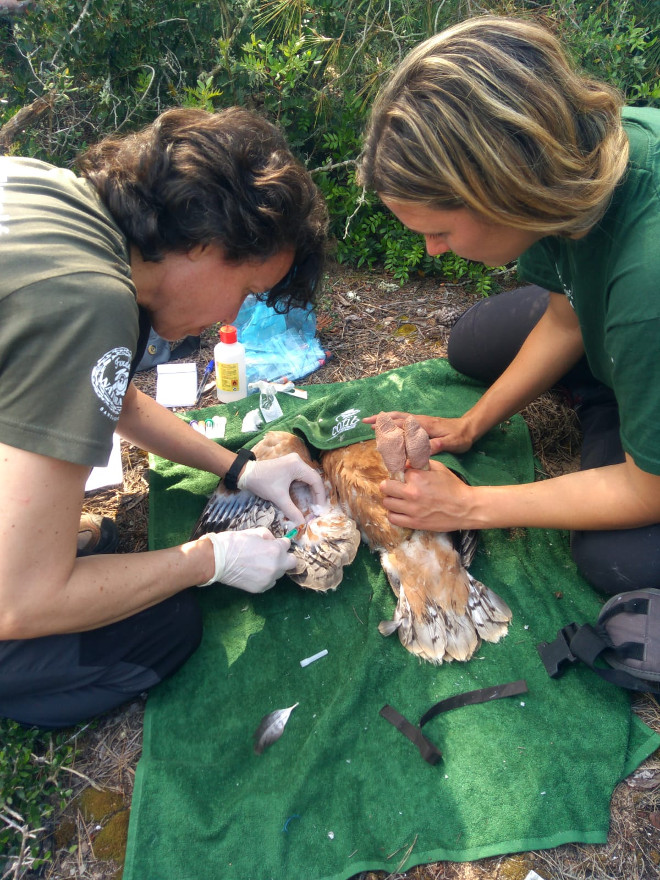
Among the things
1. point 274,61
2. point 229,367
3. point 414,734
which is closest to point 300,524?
point 414,734

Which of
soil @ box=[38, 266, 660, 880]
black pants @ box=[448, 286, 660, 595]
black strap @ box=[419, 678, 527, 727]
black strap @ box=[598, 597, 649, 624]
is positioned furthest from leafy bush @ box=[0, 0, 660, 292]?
black strap @ box=[419, 678, 527, 727]

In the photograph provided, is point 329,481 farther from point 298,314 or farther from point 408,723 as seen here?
point 298,314

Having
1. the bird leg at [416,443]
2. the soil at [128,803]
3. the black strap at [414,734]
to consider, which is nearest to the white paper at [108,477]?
the soil at [128,803]

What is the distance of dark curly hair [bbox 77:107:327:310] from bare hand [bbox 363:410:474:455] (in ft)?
4.31

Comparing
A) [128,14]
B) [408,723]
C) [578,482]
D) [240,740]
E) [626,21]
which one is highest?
[626,21]

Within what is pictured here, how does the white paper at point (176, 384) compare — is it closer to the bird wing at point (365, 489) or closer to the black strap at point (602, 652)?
the bird wing at point (365, 489)

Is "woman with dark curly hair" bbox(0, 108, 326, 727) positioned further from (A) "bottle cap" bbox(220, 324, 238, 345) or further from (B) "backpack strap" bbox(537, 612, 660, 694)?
(B) "backpack strap" bbox(537, 612, 660, 694)

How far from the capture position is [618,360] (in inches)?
77.6

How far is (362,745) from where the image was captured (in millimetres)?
2250

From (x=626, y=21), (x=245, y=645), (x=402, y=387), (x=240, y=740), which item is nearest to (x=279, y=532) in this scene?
(x=245, y=645)

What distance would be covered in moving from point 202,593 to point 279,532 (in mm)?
469

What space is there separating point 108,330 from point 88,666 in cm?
133

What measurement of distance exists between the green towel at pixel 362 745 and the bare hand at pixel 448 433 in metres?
0.54

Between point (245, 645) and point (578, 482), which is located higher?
point (578, 482)
